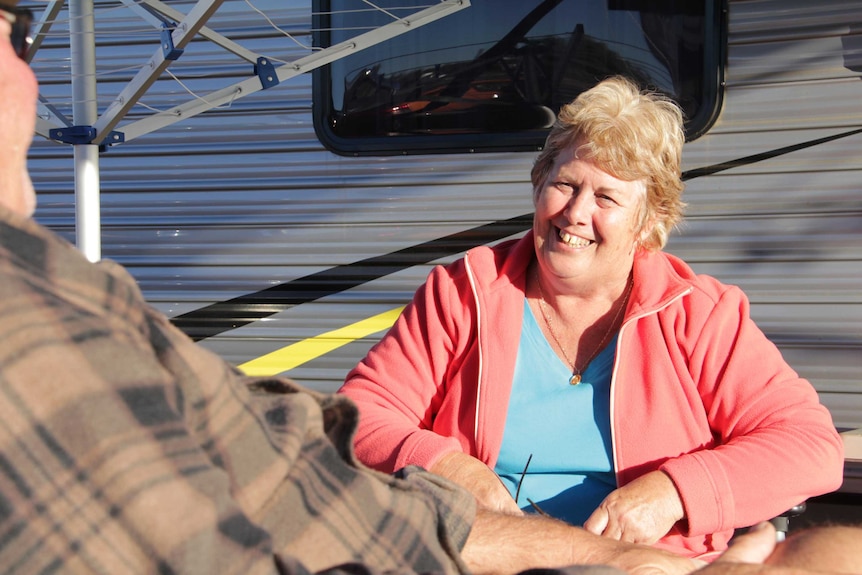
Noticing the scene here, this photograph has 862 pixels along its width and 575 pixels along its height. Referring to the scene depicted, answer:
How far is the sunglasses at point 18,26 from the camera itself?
112cm

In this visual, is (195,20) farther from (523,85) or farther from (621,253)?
(621,253)

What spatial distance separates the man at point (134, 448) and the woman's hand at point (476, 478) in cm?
69

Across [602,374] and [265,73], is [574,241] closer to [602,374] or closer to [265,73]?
[602,374]

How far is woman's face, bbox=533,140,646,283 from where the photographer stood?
2.20 metres

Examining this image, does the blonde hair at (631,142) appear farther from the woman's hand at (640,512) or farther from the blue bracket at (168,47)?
the blue bracket at (168,47)

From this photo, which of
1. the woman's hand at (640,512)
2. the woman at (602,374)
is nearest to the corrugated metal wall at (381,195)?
the woman at (602,374)

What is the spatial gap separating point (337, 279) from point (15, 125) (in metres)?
2.29

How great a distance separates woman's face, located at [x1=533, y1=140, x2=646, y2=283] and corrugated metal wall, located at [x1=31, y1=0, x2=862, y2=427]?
2.89ft

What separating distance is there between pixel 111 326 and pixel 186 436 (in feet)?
0.46

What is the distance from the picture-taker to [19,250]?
37.6 inches

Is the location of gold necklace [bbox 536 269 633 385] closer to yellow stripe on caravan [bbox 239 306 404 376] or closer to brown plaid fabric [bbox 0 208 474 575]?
yellow stripe on caravan [bbox 239 306 404 376]

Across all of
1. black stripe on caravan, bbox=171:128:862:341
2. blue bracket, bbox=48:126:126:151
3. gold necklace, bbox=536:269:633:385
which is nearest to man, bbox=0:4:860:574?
gold necklace, bbox=536:269:633:385

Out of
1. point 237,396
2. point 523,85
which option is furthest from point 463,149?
point 237,396

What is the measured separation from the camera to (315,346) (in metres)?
3.35
